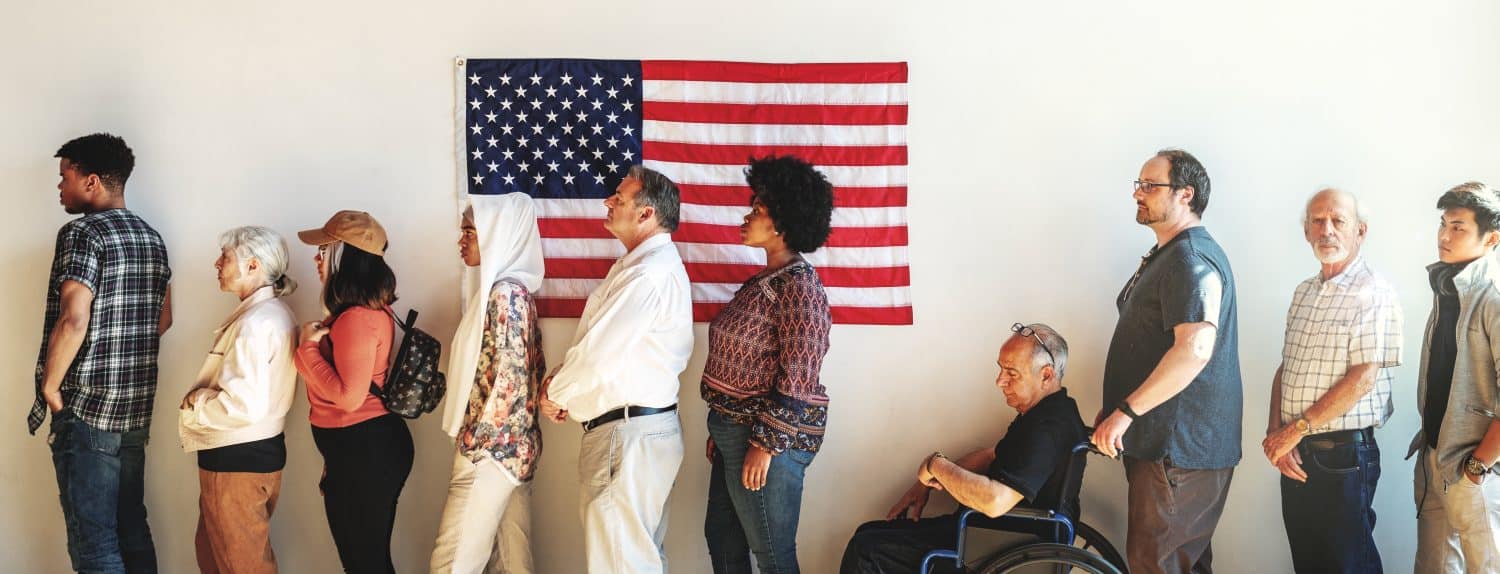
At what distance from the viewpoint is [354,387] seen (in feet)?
10.6

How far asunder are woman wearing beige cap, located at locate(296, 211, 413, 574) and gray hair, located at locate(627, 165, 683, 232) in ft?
3.32

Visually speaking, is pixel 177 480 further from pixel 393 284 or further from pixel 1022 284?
Answer: pixel 1022 284

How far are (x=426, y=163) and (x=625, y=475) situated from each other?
1.70 metres

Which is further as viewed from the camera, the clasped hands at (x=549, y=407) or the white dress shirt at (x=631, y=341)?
the clasped hands at (x=549, y=407)

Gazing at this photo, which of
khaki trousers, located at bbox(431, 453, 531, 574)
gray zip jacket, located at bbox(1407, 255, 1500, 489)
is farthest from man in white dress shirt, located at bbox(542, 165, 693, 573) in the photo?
gray zip jacket, located at bbox(1407, 255, 1500, 489)

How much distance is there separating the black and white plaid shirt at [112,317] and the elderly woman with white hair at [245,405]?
1.41 ft

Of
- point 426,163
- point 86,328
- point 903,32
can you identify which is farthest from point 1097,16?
point 86,328

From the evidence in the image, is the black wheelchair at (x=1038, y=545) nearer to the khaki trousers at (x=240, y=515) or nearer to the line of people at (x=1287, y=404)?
the line of people at (x=1287, y=404)

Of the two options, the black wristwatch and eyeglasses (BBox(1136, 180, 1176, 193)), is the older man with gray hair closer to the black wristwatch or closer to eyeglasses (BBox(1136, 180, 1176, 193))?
the black wristwatch

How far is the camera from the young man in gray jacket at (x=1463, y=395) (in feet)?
9.87

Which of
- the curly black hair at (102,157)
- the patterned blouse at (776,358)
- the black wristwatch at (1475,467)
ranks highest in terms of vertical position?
the curly black hair at (102,157)

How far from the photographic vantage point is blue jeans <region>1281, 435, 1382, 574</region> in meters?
3.20

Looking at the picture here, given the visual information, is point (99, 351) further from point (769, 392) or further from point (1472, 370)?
point (1472, 370)

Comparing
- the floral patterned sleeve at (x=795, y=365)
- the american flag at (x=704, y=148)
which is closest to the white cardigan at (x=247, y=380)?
the american flag at (x=704, y=148)
